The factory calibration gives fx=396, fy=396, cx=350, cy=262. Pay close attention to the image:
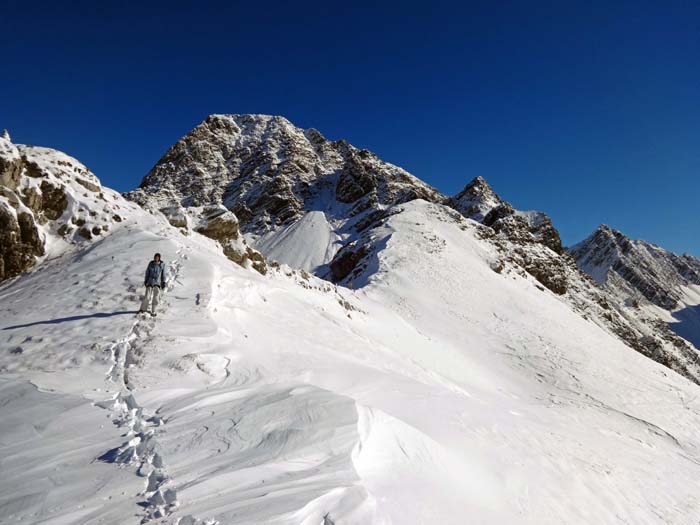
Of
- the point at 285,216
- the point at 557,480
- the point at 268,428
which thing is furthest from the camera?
the point at 285,216

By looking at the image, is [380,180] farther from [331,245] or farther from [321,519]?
[321,519]

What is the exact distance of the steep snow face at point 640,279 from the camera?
4953 inches

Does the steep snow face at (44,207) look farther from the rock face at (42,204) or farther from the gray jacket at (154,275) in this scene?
the gray jacket at (154,275)

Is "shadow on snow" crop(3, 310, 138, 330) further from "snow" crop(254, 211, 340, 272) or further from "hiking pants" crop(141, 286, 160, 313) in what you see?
"snow" crop(254, 211, 340, 272)

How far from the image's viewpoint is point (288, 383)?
7.46m

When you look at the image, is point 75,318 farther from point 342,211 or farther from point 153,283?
point 342,211

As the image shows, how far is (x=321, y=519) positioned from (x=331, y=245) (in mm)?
63679

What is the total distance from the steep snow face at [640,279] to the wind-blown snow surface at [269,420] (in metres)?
127

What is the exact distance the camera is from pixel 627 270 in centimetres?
13700

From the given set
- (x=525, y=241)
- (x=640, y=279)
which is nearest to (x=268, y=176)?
(x=525, y=241)

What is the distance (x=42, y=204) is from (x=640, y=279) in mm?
163959

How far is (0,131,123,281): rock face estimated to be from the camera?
1348cm

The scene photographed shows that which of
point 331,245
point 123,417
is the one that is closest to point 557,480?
point 123,417

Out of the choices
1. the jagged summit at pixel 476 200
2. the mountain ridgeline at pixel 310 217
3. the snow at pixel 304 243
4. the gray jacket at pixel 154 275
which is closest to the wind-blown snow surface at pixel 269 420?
the gray jacket at pixel 154 275
